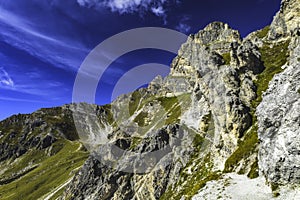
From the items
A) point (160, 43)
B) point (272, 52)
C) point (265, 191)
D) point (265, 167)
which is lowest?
point (265, 191)

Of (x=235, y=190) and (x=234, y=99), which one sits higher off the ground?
(x=234, y=99)

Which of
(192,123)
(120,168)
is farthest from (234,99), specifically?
(120,168)

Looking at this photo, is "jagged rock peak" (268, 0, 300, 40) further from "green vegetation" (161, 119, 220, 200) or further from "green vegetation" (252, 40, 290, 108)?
"green vegetation" (161, 119, 220, 200)

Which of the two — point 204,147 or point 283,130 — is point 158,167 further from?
point 283,130

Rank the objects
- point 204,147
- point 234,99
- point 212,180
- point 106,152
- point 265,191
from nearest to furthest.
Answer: point 265,191 < point 212,180 < point 234,99 < point 204,147 < point 106,152

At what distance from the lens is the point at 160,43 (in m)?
95.4

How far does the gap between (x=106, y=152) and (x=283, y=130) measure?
373 ft

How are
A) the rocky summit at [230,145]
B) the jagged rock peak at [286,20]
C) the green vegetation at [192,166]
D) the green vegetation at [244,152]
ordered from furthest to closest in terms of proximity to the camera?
the jagged rock peak at [286,20] → the green vegetation at [192,166] → the green vegetation at [244,152] → the rocky summit at [230,145]

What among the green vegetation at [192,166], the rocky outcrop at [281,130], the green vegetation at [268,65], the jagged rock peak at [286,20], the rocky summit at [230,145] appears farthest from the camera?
the jagged rock peak at [286,20]

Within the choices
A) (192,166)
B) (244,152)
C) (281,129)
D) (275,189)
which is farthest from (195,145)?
(275,189)

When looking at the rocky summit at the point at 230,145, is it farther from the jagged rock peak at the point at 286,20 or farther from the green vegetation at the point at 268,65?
the jagged rock peak at the point at 286,20

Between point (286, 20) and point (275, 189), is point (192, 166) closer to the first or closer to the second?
point (275, 189)

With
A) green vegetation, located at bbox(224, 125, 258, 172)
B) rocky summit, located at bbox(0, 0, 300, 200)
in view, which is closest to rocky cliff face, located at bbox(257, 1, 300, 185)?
rocky summit, located at bbox(0, 0, 300, 200)

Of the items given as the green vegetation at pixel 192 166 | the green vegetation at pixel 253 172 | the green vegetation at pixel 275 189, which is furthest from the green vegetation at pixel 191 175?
the green vegetation at pixel 275 189
